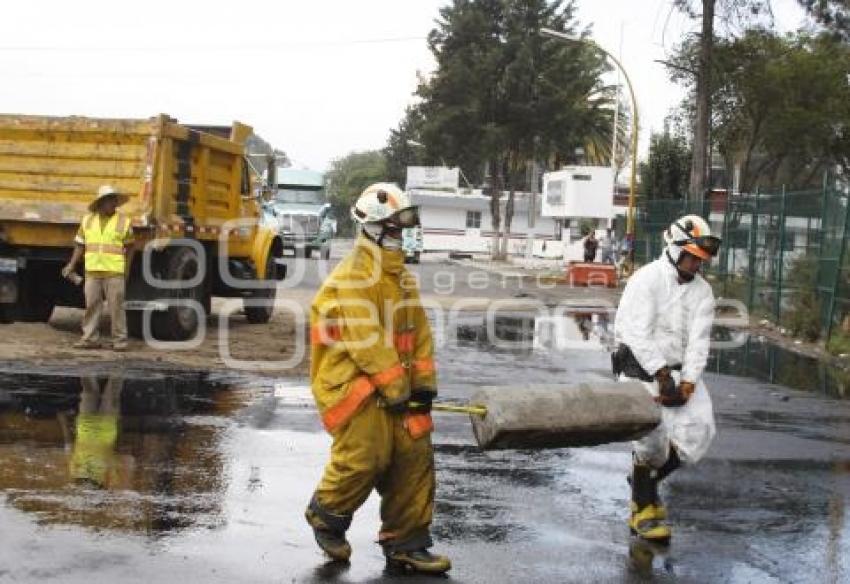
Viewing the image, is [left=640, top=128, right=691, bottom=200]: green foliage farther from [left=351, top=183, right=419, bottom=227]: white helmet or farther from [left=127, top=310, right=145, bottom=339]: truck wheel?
[left=351, top=183, right=419, bottom=227]: white helmet

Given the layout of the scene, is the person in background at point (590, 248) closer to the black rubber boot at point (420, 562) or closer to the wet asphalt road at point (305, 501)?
the wet asphalt road at point (305, 501)

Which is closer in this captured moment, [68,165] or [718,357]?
[68,165]

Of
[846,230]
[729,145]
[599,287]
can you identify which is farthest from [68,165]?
[729,145]

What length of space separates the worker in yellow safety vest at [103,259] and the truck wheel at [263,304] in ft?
13.8

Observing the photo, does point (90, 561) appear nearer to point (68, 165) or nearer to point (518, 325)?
point (68, 165)

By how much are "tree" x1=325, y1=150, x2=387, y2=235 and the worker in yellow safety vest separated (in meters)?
103

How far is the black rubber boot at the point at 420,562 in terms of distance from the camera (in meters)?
5.86

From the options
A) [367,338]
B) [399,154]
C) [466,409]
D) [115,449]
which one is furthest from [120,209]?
[399,154]

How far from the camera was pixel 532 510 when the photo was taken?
288 inches

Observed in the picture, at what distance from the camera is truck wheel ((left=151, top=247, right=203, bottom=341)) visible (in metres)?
15.0

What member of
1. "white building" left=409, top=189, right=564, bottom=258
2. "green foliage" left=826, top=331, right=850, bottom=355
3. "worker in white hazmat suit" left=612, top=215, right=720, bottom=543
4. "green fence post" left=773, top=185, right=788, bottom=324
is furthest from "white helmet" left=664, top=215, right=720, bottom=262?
"white building" left=409, top=189, right=564, bottom=258

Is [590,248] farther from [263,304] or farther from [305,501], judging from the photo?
[305,501]

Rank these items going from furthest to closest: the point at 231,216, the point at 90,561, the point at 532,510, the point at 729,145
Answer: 1. the point at 729,145
2. the point at 231,216
3. the point at 532,510
4. the point at 90,561

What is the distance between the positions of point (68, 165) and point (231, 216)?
121 inches
